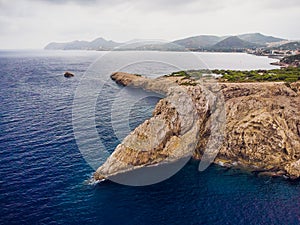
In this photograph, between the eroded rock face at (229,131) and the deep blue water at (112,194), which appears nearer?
the deep blue water at (112,194)

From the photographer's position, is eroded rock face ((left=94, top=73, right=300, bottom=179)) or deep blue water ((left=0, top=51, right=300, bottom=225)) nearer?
deep blue water ((left=0, top=51, right=300, bottom=225))

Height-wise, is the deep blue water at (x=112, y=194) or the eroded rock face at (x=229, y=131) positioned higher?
the eroded rock face at (x=229, y=131)

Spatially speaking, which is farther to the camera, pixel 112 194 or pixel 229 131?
pixel 229 131

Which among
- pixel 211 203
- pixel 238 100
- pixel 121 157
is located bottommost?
pixel 211 203

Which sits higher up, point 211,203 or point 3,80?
point 3,80

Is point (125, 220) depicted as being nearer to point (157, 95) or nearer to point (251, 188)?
point (251, 188)

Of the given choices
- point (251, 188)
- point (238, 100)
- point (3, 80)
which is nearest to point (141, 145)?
point (251, 188)

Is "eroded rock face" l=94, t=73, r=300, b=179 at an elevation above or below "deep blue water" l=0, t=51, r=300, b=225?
above

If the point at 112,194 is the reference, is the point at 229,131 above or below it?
above
